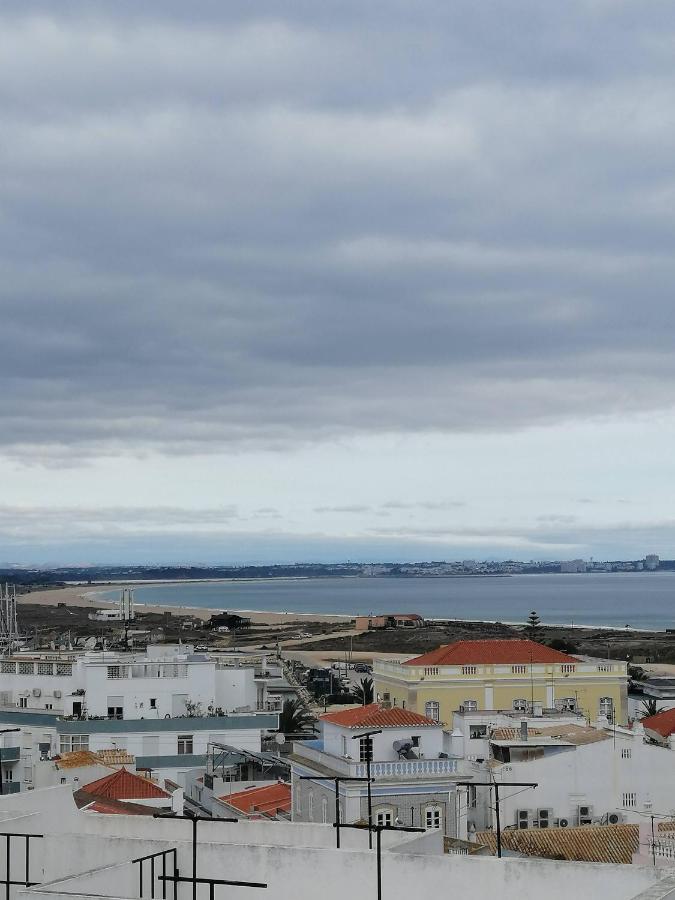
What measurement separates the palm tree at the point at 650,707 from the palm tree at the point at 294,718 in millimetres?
15915

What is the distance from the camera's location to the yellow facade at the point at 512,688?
59281 millimetres

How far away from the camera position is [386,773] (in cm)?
3625

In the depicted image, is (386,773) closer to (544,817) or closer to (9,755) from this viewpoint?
(544,817)

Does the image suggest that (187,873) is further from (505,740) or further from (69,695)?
(69,695)

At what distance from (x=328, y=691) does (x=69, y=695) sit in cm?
3912

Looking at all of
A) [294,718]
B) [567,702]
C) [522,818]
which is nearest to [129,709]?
[294,718]

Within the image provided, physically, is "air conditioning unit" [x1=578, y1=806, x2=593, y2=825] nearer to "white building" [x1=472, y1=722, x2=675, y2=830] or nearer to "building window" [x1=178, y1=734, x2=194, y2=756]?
"white building" [x1=472, y1=722, x2=675, y2=830]

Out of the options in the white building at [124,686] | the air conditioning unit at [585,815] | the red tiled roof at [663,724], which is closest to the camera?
the air conditioning unit at [585,815]

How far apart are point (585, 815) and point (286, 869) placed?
2437 centimetres

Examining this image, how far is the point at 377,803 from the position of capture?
35156 mm

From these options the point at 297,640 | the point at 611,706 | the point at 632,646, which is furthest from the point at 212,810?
the point at 297,640

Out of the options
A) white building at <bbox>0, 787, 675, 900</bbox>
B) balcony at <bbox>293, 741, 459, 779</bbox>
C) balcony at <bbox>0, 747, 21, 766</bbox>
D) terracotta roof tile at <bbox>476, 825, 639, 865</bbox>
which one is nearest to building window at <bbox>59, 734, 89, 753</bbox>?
balcony at <bbox>0, 747, 21, 766</bbox>

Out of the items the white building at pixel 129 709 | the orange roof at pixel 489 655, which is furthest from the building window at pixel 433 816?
the orange roof at pixel 489 655

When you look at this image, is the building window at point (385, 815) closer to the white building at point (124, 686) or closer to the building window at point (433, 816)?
the building window at point (433, 816)
